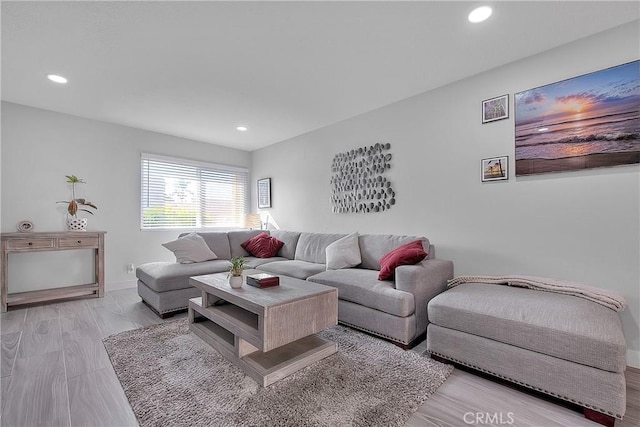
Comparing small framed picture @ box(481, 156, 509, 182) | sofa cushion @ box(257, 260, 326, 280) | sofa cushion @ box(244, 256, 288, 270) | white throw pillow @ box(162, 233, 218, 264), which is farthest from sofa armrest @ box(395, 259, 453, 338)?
white throw pillow @ box(162, 233, 218, 264)

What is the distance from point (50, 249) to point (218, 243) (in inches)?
72.7

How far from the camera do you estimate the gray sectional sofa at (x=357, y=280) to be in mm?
2242

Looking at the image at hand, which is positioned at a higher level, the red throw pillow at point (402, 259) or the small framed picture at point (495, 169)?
the small framed picture at point (495, 169)

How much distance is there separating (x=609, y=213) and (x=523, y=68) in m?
1.35

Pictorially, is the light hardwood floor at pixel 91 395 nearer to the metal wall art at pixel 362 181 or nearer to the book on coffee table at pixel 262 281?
the book on coffee table at pixel 262 281

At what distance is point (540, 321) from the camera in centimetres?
159

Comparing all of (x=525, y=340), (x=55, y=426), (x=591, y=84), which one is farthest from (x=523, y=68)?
(x=55, y=426)

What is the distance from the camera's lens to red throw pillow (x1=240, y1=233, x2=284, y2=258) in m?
4.17

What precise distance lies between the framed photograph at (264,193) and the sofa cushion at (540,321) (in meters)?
3.77

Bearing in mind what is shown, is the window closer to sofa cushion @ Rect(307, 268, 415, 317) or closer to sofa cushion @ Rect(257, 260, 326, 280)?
sofa cushion @ Rect(257, 260, 326, 280)

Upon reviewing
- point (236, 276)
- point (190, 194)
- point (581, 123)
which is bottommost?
point (236, 276)

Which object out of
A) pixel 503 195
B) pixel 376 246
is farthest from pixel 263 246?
pixel 503 195

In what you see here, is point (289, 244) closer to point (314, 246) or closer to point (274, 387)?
point (314, 246)

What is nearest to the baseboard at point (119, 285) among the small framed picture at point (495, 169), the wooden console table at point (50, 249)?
the wooden console table at point (50, 249)
